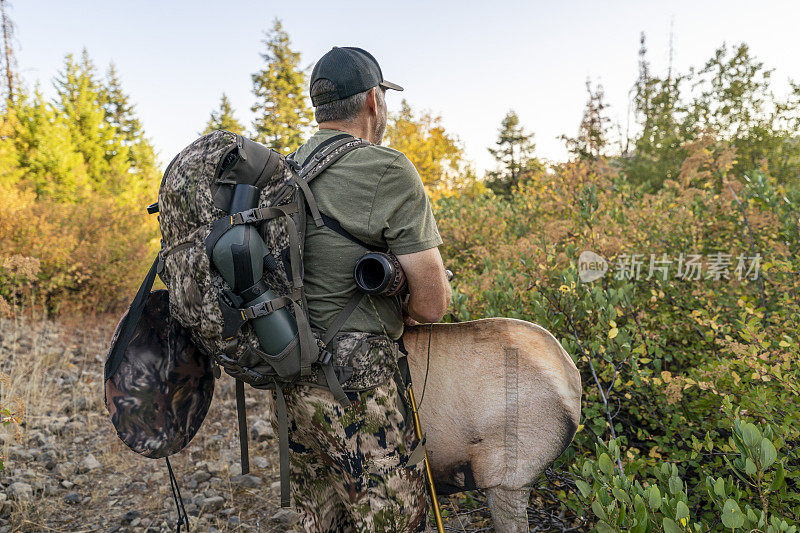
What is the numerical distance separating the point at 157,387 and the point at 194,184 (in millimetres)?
729

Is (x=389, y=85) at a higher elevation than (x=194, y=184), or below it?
higher

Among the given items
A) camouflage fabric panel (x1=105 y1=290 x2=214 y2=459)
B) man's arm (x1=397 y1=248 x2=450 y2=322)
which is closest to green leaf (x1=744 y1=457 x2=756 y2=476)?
man's arm (x1=397 y1=248 x2=450 y2=322)

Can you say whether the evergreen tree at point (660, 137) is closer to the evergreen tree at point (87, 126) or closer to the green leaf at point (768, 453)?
the green leaf at point (768, 453)

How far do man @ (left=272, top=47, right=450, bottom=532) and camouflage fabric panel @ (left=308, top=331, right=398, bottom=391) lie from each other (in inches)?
1.3

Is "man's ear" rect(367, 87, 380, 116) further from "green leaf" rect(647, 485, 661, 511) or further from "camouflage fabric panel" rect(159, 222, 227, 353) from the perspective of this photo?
"green leaf" rect(647, 485, 661, 511)

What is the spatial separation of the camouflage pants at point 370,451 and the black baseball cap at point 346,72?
1.02 m

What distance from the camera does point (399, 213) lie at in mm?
1496

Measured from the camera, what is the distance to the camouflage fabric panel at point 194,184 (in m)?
1.47

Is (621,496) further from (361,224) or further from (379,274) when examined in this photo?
(361,224)

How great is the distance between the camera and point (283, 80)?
20.4 metres

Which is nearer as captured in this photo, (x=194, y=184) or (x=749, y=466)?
(x=749, y=466)

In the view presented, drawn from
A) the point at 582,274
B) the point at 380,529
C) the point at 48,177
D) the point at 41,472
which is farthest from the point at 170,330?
the point at 48,177

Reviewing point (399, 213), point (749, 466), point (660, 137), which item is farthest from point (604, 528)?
point (660, 137)

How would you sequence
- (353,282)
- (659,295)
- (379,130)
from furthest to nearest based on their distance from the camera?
(659,295), (379,130), (353,282)
